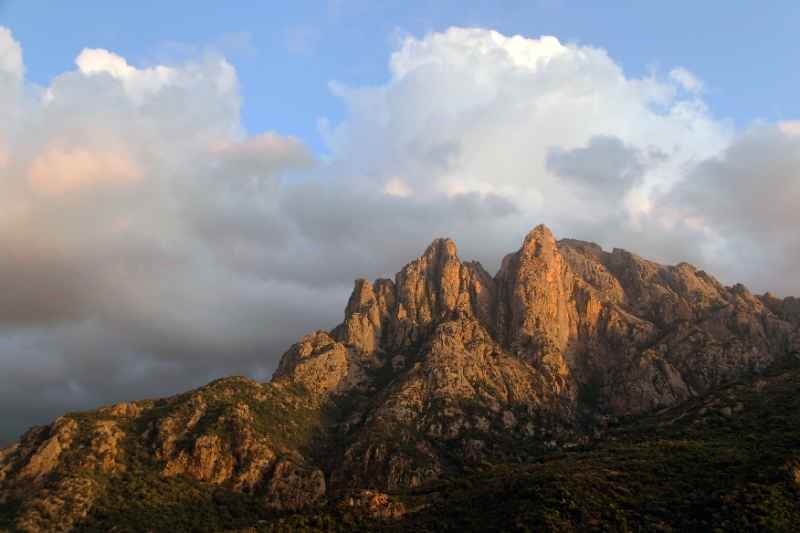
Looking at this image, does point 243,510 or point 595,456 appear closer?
point 595,456

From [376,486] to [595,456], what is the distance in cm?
7678

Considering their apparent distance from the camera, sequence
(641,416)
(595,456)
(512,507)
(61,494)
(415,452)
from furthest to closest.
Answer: (415,452)
(641,416)
(61,494)
(595,456)
(512,507)

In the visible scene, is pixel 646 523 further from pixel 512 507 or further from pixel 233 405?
pixel 233 405

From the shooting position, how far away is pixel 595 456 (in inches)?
4313

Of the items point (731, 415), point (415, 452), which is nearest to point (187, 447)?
point (415, 452)

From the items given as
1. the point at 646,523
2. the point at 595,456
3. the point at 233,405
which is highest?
the point at 233,405

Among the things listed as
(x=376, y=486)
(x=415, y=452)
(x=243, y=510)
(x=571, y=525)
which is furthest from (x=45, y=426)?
(x=571, y=525)

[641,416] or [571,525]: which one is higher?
[641,416]

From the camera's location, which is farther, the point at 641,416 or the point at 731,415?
the point at 641,416

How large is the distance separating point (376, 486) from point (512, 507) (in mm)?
88601

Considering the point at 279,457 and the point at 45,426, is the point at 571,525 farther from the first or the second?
the point at 45,426

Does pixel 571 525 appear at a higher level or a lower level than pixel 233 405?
lower

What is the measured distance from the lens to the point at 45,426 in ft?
548

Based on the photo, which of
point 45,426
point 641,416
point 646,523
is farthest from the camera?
A: point 45,426
